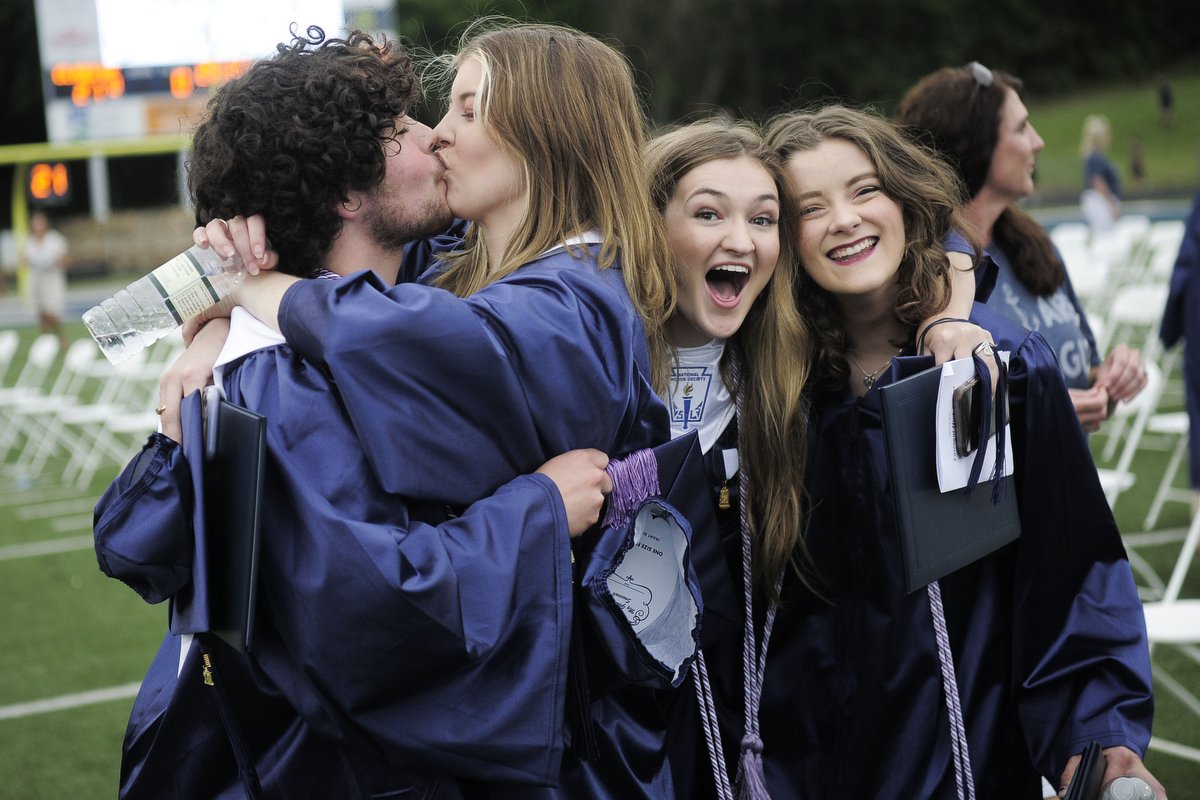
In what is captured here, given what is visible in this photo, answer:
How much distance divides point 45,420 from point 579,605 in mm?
11530

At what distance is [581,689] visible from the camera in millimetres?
1963

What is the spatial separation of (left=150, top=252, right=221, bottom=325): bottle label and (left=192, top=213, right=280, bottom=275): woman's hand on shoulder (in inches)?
1.7

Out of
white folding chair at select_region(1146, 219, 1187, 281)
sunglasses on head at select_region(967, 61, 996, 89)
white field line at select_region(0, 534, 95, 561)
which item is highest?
sunglasses on head at select_region(967, 61, 996, 89)

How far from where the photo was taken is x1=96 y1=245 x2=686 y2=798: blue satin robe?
176 centimetres

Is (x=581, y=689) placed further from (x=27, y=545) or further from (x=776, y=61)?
(x=776, y=61)

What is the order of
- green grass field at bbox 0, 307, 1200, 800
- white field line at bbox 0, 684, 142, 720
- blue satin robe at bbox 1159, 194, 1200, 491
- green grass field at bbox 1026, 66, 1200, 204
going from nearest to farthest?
green grass field at bbox 0, 307, 1200, 800 < white field line at bbox 0, 684, 142, 720 < blue satin robe at bbox 1159, 194, 1200, 491 < green grass field at bbox 1026, 66, 1200, 204

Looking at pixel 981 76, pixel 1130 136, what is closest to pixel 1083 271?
pixel 981 76

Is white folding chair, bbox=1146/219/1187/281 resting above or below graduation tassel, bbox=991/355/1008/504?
below

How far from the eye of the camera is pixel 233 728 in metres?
1.95

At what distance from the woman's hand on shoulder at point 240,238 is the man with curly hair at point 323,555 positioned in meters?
0.01

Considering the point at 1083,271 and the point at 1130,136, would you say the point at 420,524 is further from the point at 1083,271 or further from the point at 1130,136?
the point at 1130,136

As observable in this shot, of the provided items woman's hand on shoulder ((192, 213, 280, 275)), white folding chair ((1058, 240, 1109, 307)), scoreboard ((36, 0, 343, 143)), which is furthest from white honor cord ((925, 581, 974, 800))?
scoreboard ((36, 0, 343, 143))

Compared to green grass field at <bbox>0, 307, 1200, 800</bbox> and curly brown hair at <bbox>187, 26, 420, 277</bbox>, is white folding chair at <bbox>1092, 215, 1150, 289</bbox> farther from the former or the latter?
curly brown hair at <bbox>187, 26, 420, 277</bbox>

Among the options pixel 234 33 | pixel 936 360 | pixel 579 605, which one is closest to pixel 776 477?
pixel 936 360
